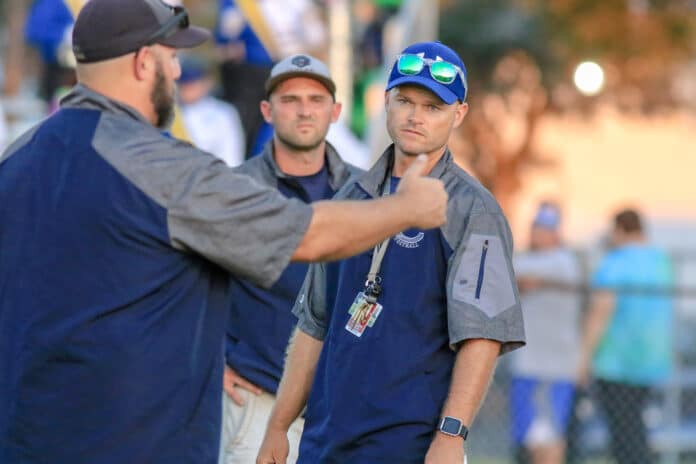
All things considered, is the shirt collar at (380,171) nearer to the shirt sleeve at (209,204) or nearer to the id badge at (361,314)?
the id badge at (361,314)

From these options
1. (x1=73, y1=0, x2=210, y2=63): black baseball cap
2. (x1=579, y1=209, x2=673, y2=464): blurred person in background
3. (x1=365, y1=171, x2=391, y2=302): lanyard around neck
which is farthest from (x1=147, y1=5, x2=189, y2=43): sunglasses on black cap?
(x1=579, y1=209, x2=673, y2=464): blurred person in background

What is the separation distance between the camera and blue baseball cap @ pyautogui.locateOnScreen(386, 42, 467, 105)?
16.5 ft

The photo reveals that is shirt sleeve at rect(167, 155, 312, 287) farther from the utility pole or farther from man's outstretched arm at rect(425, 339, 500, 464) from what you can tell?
the utility pole

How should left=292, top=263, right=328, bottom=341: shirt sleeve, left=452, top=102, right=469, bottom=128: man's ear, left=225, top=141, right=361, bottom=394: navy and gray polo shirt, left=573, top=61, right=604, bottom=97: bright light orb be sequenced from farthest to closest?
left=573, top=61, right=604, bottom=97: bright light orb, left=225, top=141, right=361, bottom=394: navy and gray polo shirt, left=292, top=263, right=328, bottom=341: shirt sleeve, left=452, top=102, right=469, bottom=128: man's ear

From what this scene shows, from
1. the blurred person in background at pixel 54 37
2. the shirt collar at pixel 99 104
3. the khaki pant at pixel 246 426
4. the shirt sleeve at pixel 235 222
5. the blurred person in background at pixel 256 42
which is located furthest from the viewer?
the blurred person in background at pixel 54 37

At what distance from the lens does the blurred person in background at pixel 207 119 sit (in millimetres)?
10945

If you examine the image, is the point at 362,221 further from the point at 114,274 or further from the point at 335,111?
the point at 335,111

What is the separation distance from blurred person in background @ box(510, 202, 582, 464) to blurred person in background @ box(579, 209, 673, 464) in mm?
140

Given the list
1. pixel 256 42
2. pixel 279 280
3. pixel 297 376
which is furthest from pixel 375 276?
pixel 256 42

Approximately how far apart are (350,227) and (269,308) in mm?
2345

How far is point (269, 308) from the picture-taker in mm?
6426

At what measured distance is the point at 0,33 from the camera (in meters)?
27.2

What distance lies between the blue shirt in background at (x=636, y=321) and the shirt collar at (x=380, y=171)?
19.7 ft

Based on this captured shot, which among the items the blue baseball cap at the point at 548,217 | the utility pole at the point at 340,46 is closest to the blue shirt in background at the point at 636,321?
the blue baseball cap at the point at 548,217
